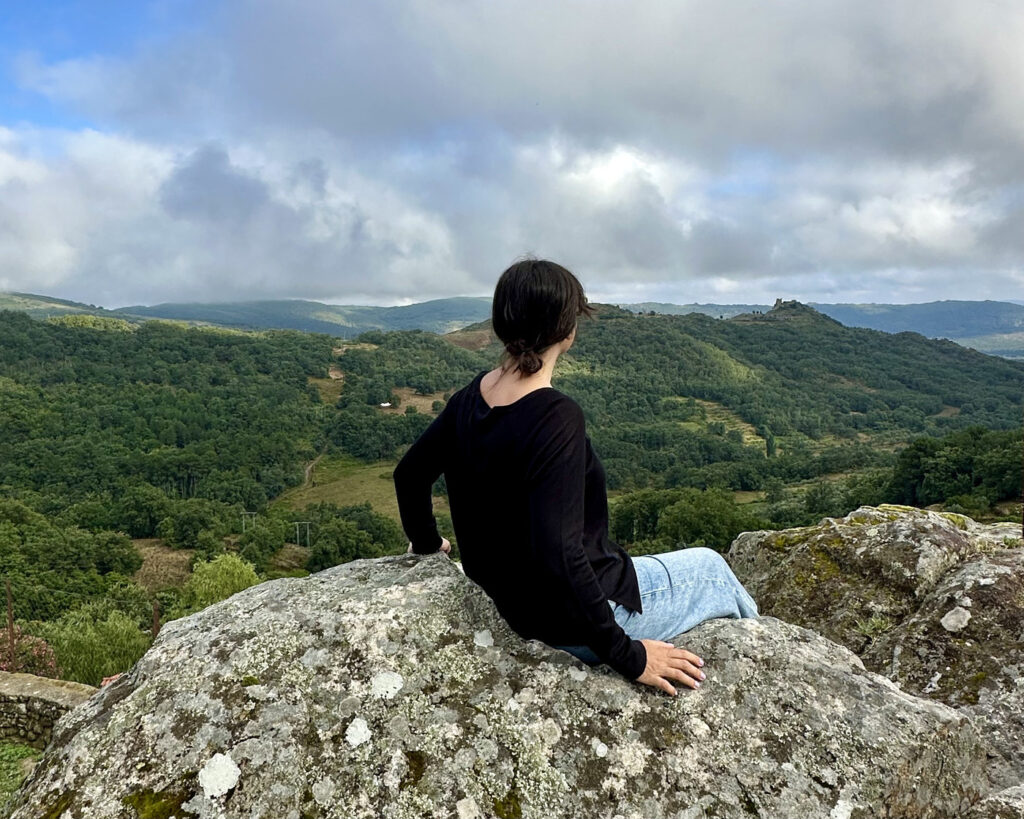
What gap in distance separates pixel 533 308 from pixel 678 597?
6.21 ft

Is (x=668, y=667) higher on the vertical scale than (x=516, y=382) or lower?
lower

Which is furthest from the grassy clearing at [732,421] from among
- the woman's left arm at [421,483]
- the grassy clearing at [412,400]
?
the woman's left arm at [421,483]

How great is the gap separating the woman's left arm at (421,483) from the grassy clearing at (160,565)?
75.1 m

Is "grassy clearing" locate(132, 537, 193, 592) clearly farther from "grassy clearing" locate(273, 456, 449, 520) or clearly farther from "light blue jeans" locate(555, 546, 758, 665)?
"light blue jeans" locate(555, 546, 758, 665)

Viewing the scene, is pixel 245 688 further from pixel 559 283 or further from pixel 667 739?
pixel 559 283

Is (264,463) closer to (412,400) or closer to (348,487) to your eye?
(348,487)

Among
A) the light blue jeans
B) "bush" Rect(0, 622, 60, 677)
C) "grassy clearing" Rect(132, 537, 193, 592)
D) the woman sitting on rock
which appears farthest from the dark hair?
"grassy clearing" Rect(132, 537, 193, 592)

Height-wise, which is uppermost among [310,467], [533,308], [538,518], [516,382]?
[533,308]

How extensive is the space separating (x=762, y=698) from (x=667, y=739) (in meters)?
0.55

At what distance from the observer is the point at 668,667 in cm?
303

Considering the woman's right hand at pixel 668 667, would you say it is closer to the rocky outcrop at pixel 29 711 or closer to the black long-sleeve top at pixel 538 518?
the black long-sleeve top at pixel 538 518

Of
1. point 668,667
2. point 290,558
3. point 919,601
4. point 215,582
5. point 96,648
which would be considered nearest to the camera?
point 668,667

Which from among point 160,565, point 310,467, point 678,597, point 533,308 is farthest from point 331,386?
point 533,308

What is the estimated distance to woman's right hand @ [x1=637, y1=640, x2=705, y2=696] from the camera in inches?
118
